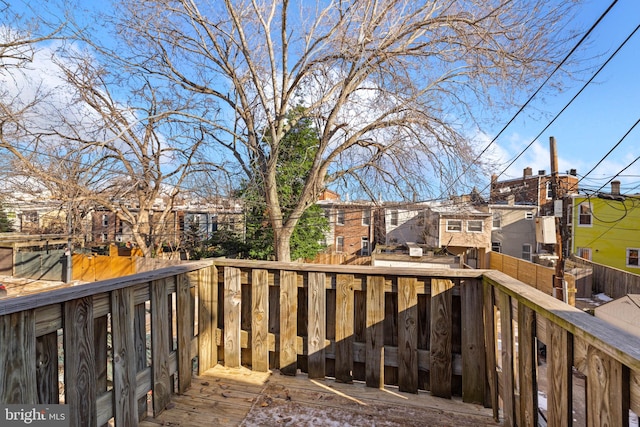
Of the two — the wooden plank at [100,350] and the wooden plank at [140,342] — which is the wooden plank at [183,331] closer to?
the wooden plank at [140,342]

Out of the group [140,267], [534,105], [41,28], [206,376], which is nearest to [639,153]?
[534,105]

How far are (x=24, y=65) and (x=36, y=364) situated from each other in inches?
305

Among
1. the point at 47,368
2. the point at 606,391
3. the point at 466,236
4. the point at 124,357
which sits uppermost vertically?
the point at 606,391

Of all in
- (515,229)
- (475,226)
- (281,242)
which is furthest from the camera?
(515,229)

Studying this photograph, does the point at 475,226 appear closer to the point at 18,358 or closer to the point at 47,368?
the point at 47,368

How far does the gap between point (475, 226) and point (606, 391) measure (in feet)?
65.6

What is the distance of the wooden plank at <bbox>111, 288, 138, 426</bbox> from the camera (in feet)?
5.18

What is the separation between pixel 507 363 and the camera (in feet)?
5.30

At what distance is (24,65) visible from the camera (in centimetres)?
632

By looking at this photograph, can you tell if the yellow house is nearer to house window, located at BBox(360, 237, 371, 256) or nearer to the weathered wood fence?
the weathered wood fence

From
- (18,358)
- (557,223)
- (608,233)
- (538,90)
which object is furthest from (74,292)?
(608,233)

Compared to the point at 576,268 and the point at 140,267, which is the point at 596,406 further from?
the point at 576,268

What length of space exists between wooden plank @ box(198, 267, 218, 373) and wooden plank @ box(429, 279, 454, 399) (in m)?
1.56

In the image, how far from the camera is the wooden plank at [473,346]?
1.96 metres
